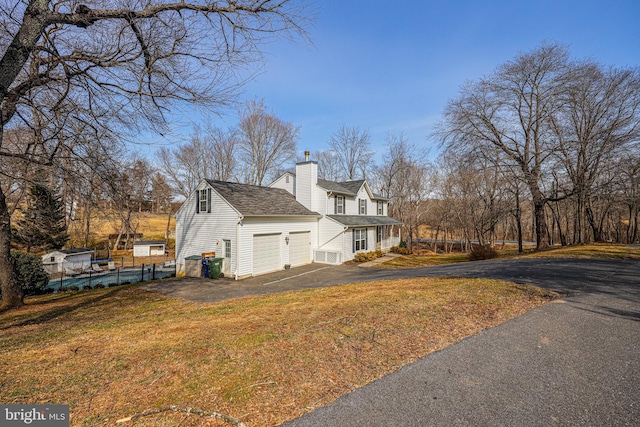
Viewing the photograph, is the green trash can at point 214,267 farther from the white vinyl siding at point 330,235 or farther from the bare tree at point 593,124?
the bare tree at point 593,124

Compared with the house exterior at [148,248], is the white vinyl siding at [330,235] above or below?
above

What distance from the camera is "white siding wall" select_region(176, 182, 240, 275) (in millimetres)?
14461

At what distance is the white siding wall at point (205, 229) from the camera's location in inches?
569

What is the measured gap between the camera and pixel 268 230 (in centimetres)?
1565

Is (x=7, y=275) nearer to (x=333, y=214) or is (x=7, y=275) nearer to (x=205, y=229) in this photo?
(x=205, y=229)

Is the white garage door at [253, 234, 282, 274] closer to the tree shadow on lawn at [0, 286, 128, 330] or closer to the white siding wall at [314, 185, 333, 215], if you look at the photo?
the white siding wall at [314, 185, 333, 215]

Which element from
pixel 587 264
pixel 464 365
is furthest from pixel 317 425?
pixel 587 264

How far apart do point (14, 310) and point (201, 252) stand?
7.72m

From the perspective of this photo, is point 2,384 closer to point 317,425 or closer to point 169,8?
point 317,425

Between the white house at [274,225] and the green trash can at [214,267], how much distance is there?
0.35 metres

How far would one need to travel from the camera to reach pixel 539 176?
19.5 meters

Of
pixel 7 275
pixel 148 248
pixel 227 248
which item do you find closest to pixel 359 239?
pixel 227 248

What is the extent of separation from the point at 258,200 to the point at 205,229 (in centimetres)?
328

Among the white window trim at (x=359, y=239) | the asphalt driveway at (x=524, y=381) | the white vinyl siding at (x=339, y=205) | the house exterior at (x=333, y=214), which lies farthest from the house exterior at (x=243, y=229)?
the asphalt driveway at (x=524, y=381)
